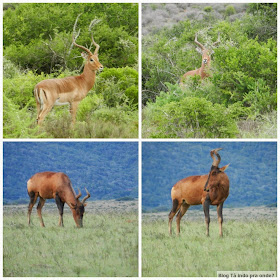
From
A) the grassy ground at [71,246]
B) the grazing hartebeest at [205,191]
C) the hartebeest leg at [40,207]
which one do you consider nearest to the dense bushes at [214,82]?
the grazing hartebeest at [205,191]

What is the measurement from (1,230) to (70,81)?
275 centimetres

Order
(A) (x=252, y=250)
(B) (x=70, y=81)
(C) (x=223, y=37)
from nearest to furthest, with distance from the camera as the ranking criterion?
(A) (x=252, y=250) → (B) (x=70, y=81) → (C) (x=223, y=37)

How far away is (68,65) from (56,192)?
3.41 meters

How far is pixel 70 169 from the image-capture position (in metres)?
11.0

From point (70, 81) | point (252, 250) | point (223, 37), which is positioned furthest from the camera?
point (223, 37)

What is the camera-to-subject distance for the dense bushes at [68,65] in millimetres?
11492

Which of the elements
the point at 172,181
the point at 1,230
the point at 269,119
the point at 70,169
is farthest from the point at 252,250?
the point at 1,230

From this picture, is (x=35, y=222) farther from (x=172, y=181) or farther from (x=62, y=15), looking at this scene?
(x=62, y=15)

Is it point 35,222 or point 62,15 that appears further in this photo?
point 62,15

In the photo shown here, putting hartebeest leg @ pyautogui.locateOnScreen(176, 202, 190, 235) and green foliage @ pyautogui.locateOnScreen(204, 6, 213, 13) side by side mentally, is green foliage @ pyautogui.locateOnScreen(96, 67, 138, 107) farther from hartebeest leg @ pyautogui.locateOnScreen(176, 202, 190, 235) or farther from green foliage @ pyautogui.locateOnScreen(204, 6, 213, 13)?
green foliage @ pyautogui.locateOnScreen(204, 6, 213, 13)

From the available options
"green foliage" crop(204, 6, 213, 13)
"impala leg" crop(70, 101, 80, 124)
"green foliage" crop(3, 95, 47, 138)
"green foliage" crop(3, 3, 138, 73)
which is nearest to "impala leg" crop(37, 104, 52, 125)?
"green foliage" crop(3, 95, 47, 138)

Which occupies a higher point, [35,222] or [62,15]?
[62,15]

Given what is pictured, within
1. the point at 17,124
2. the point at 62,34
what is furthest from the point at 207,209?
the point at 62,34

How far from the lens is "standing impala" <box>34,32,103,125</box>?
1132 cm
